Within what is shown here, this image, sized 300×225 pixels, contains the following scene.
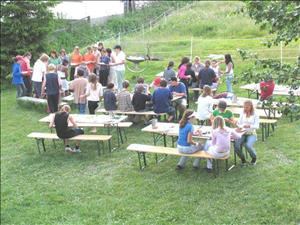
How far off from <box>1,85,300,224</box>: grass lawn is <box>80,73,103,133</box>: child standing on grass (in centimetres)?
128

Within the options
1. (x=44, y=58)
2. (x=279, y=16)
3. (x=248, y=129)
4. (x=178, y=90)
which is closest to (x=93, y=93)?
(x=178, y=90)

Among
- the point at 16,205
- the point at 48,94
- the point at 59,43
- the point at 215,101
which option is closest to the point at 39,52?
the point at 59,43

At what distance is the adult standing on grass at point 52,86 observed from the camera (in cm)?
1536

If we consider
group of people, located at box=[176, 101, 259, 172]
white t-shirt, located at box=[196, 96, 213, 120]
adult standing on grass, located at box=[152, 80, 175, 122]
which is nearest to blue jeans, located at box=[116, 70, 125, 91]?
adult standing on grass, located at box=[152, 80, 175, 122]

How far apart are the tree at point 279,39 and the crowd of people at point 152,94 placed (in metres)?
2.00

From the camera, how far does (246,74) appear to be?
6395 millimetres

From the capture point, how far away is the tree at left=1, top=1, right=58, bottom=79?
23.8 meters

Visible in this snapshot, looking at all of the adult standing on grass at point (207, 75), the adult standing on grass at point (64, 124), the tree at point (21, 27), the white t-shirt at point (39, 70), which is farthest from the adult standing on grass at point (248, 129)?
the tree at point (21, 27)

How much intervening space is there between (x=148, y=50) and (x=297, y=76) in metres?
19.5

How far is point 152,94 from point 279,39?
8.30 metres

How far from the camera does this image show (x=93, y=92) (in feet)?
48.0

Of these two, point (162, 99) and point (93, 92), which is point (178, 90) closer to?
point (162, 99)

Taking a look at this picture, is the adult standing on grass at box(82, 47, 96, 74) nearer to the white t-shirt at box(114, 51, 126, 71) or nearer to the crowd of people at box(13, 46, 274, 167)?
the crowd of people at box(13, 46, 274, 167)

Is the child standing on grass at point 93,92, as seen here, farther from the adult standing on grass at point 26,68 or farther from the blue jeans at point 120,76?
the adult standing on grass at point 26,68
